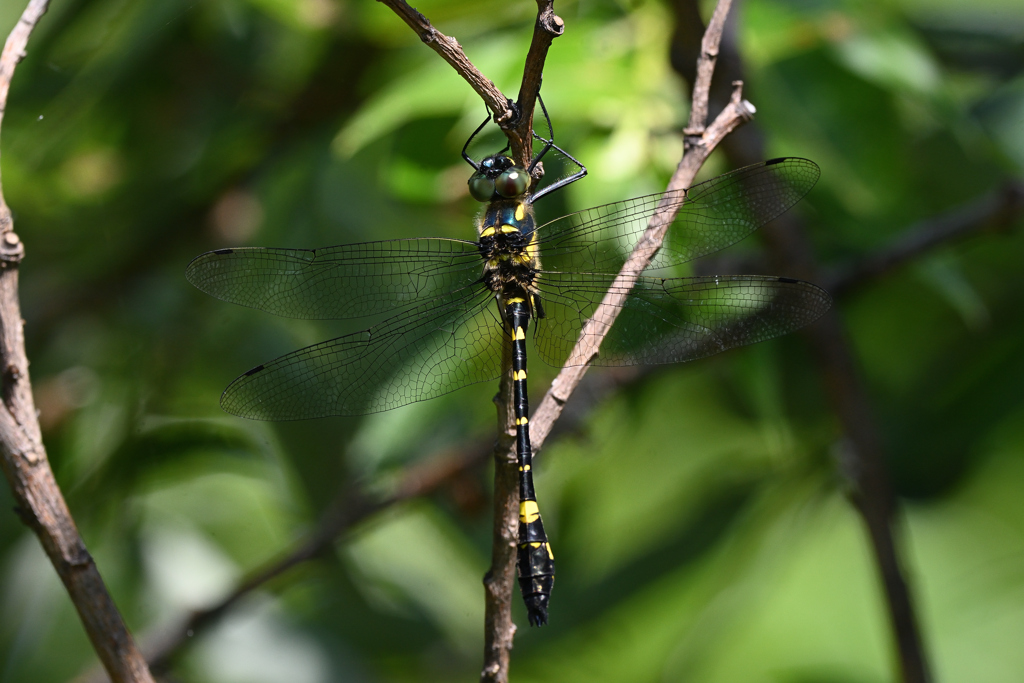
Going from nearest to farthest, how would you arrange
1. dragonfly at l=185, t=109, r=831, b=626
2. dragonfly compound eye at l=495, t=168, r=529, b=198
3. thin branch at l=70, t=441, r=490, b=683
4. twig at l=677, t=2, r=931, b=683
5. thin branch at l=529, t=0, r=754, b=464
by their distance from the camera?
thin branch at l=529, t=0, r=754, b=464 → dragonfly compound eye at l=495, t=168, r=529, b=198 → dragonfly at l=185, t=109, r=831, b=626 → twig at l=677, t=2, r=931, b=683 → thin branch at l=70, t=441, r=490, b=683

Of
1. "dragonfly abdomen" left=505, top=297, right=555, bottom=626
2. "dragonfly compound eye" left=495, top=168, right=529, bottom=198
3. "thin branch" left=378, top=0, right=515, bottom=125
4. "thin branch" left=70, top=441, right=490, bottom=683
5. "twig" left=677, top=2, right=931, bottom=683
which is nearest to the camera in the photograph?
"thin branch" left=378, top=0, right=515, bottom=125

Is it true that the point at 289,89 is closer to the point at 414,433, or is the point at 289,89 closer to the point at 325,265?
the point at 325,265

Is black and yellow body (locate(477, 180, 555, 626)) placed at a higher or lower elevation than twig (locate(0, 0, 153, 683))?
higher

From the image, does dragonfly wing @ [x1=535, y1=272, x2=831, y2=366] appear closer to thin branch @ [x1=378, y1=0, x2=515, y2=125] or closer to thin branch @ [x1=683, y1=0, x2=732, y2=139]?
thin branch @ [x1=683, y1=0, x2=732, y2=139]

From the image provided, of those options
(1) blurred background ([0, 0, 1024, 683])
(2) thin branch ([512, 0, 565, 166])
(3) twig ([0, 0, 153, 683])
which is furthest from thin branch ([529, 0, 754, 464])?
(1) blurred background ([0, 0, 1024, 683])

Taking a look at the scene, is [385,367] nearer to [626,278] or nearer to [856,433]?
[626,278]

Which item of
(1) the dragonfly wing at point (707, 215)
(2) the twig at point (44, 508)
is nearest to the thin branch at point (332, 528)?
(1) the dragonfly wing at point (707, 215)

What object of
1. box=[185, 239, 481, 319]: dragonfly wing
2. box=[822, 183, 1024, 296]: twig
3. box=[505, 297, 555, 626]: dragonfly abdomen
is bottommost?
box=[505, 297, 555, 626]: dragonfly abdomen

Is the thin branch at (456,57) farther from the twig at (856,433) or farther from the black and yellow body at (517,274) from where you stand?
the twig at (856,433)
